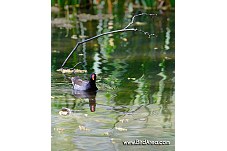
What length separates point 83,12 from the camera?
5023 millimetres

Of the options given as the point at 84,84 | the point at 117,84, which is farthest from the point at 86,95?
the point at 117,84

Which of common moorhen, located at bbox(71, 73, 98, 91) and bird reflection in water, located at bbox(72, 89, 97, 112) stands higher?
common moorhen, located at bbox(71, 73, 98, 91)

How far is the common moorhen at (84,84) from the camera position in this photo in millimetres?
4641

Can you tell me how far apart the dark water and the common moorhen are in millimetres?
36

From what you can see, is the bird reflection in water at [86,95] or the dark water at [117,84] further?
the bird reflection in water at [86,95]

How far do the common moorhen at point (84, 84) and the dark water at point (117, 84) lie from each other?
0.12ft

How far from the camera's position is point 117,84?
4.67 metres

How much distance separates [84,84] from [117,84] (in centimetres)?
20

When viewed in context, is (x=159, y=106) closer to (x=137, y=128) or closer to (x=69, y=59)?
(x=137, y=128)

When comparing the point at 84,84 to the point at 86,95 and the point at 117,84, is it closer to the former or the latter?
the point at 86,95

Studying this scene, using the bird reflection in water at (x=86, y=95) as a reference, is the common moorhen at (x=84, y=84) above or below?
above

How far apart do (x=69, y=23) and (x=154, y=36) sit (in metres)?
0.56

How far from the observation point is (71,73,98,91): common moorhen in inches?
183
